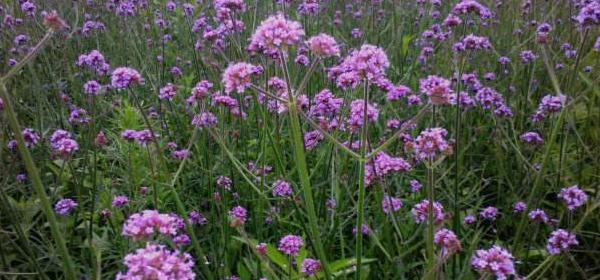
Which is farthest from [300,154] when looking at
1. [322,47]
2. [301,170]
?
[322,47]

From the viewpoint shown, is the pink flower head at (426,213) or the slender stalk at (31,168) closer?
the slender stalk at (31,168)

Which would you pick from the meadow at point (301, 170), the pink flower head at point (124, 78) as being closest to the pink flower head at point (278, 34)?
the meadow at point (301, 170)

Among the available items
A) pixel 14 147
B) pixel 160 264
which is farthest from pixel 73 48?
pixel 160 264

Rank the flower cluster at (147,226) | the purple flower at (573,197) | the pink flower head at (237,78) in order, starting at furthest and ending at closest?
the purple flower at (573,197)
the pink flower head at (237,78)
the flower cluster at (147,226)

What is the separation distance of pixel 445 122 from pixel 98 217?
186 cm

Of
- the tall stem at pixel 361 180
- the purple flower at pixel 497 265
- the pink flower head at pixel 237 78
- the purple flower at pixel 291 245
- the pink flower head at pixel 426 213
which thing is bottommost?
the purple flower at pixel 291 245

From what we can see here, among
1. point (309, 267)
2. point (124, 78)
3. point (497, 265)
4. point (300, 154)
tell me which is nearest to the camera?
point (497, 265)

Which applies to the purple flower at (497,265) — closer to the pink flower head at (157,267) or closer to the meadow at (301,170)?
the meadow at (301,170)

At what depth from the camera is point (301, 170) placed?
142cm

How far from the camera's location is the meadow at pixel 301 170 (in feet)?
4.79

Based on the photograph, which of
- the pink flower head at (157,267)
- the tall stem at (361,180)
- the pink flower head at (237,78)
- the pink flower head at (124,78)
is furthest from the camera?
the pink flower head at (124,78)

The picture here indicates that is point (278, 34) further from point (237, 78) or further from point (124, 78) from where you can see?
point (124, 78)

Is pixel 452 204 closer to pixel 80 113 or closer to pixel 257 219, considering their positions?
pixel 257 219

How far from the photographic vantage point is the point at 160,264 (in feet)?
3.22
